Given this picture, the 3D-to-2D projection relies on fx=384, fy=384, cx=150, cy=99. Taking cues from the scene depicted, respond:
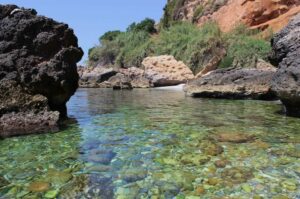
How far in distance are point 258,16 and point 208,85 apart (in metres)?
18.3

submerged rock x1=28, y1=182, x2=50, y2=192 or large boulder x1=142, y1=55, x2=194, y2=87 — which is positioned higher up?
large boulder x1=142, y1=55, x2=194, y2=87

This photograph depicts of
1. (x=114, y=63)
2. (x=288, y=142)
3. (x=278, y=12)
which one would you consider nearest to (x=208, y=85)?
(x=288, y=142)

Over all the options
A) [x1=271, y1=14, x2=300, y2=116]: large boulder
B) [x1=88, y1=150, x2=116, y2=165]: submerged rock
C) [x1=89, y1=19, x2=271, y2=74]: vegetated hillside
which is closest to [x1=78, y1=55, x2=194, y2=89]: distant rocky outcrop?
[x1=89, y1=19, x2=271, y2=74]: vegetated hillside

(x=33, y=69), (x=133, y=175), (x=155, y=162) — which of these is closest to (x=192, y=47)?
(x=33, y=69)

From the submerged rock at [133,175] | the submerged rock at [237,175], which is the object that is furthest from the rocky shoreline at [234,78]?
the submerged rock at [133,175]

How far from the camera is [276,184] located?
432cm

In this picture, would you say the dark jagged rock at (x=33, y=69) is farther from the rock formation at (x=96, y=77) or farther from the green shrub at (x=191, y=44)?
the green shrub at (x=191, y=44)

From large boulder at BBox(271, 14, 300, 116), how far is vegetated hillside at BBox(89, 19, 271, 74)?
45.1 ft

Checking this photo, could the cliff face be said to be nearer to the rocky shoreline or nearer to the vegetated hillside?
the vegetated hillside

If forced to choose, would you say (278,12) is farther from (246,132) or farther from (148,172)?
(148,172)

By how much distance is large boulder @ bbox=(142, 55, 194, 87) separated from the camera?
2491 centimetres

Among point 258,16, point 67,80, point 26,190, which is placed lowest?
point 26,190

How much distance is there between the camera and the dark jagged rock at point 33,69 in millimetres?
7691

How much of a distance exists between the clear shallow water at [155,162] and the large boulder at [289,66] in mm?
1048
